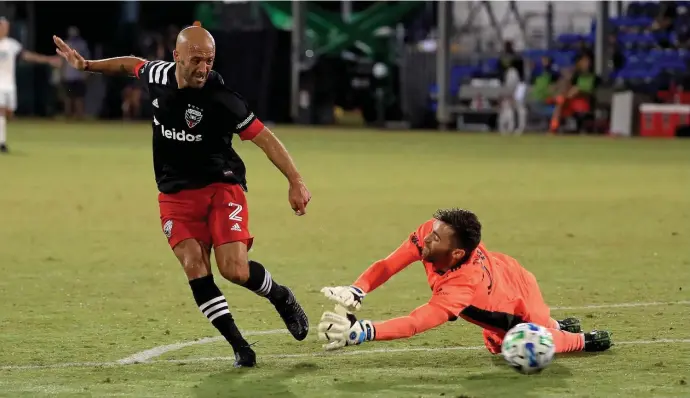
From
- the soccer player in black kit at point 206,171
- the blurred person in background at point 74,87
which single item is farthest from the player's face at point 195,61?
the blurred person in background at point 74,87

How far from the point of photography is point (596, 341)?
7.54 m

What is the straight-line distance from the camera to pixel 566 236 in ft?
44.4

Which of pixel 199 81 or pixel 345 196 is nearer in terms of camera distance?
pixel 199 81

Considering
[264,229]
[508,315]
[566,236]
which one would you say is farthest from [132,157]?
[508,315]

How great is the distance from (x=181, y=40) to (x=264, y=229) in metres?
7.19

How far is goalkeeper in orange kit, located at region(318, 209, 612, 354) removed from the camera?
6.66m

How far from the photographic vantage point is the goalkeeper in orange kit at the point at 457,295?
6.66 metres

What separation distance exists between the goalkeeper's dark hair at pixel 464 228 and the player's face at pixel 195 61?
147 cm

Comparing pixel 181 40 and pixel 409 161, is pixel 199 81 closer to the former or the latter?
pixel 181 40

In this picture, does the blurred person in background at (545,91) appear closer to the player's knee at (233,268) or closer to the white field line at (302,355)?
the white field line at (302,355)

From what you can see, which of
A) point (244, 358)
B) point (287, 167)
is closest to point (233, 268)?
point (244, 358)

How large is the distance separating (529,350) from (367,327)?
2.81 ft

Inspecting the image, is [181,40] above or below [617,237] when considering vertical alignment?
above

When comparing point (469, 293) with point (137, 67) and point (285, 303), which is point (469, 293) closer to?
point (285, 303)
